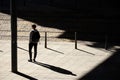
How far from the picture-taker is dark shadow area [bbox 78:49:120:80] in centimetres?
1716

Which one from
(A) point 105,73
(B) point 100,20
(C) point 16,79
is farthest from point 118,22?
(C) point 16,79

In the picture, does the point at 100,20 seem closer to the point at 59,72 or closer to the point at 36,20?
the point at 36,20

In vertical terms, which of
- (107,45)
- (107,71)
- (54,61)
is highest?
(107,45)

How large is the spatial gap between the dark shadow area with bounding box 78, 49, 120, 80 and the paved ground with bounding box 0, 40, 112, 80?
30cm

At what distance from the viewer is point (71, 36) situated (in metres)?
27.4

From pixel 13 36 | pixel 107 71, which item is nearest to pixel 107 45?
pixel 107 71

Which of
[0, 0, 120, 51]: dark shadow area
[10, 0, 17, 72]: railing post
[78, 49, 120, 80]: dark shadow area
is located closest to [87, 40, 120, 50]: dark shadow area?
[0, 0, 120, 51]: dark shadow area

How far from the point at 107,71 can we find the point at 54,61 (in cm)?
306

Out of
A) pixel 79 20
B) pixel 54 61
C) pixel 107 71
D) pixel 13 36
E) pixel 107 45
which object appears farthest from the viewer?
pixel 79 20

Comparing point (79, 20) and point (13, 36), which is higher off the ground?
point (13, 36)

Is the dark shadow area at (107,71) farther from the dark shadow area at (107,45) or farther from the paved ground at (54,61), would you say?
the dark shadow area at (107,45)

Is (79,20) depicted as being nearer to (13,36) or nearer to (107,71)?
(107,71)

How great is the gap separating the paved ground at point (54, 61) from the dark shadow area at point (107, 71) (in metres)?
0.30

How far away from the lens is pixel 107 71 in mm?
18250
